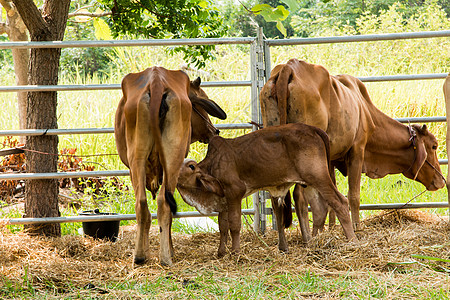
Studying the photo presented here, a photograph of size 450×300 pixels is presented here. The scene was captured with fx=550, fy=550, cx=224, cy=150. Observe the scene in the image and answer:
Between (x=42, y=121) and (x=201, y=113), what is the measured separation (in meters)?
1.60

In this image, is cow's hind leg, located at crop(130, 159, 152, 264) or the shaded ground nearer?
the shaded ground

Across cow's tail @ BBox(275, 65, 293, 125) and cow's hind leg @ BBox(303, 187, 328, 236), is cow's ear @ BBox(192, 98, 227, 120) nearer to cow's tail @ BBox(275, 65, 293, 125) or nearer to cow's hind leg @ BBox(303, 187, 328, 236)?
cow's tail @ BBox(275, 65, 293, 125)

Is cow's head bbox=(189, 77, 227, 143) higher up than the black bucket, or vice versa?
cow's head bbox=(189, 77, 227, 143)

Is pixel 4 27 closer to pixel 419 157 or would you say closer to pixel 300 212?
pixel 300 212

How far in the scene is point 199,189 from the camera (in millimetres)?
4281

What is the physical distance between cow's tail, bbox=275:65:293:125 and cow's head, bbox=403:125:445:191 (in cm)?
182

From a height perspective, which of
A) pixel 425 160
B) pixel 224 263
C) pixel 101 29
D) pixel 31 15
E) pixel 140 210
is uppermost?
pixel 31 15

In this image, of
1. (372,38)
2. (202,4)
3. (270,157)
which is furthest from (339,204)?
(202,4)

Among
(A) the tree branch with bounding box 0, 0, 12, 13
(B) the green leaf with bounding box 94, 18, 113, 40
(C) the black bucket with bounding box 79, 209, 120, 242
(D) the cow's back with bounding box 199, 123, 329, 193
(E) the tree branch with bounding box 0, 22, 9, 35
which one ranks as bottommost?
(C) the black bucket with bounding box 79, 209, 120, 242

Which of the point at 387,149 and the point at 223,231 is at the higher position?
the point at 387,149

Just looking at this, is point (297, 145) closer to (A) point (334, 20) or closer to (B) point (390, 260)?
(B) point (390, 260)

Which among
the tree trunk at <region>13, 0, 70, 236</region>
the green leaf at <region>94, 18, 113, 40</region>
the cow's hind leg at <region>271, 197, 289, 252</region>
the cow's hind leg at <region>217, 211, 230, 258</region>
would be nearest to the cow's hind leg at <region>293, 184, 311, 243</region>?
the cow's hind leg at <region>271, 197, 289, 252</region>

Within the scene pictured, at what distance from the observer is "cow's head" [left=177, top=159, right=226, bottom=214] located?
4.22 meters

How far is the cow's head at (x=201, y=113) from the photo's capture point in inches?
190
